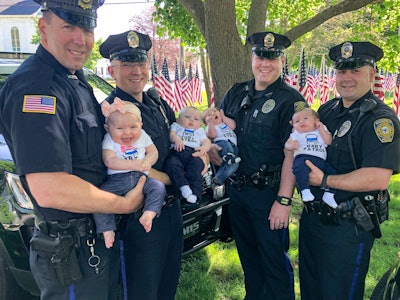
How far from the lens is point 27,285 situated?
2467mm

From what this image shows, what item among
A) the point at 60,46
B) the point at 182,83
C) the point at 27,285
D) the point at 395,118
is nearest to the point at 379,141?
the point at 395,118

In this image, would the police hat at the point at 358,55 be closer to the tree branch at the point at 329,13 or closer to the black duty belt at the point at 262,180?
the black duty belt at the point at 262,180

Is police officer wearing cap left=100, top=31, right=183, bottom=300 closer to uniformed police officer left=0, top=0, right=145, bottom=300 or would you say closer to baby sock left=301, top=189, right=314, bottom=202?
uniformed police officer left=0, top=0, right=145, bottom=300

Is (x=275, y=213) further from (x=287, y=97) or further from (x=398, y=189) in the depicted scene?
(x=398, y=189)

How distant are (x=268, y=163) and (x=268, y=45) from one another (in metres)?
0.82

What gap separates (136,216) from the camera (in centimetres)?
218

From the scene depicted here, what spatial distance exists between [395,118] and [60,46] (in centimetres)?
185

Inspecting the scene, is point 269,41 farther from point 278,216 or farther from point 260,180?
point 278,216

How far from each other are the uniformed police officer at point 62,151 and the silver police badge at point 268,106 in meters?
1.16

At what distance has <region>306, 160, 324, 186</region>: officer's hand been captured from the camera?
7.81ft

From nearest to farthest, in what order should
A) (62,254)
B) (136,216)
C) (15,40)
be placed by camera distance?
(62,254)
(136,216)
(15,40)

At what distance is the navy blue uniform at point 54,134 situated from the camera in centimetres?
164

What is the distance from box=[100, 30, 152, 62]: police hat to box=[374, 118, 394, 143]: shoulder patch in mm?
1401

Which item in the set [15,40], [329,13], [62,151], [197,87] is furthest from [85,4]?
[15,40]
